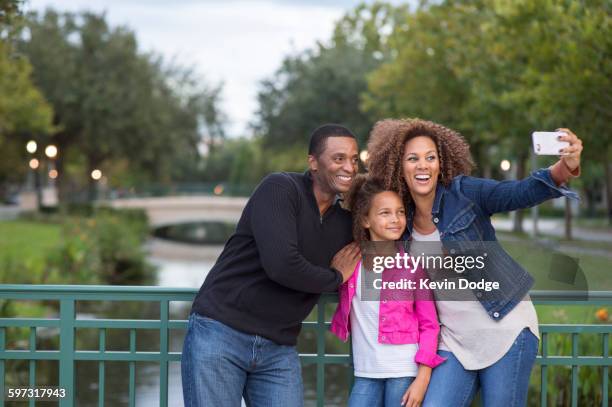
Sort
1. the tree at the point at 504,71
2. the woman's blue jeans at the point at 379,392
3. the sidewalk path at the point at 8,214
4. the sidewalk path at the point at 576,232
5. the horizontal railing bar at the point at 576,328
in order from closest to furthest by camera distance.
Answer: the woman's blue jeans at the point at 379,392
the horizontal railing bar at the point at 576,328
the tree at the point at 504,71
the sidewalk path at the point at 576,232
the sidewalk path at the point at 8,214

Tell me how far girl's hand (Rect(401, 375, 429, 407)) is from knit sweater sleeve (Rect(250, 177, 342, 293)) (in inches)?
22.0

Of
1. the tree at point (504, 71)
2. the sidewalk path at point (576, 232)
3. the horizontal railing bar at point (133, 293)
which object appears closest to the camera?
the horizontal railing bar at point (133, 293)

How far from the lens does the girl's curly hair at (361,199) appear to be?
12.9 feet

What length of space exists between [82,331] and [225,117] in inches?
1303

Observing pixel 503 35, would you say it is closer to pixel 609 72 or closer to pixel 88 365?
pixel 609 72

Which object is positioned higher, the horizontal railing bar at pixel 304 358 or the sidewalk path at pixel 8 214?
the horizontal railing bar at pixel 304 358

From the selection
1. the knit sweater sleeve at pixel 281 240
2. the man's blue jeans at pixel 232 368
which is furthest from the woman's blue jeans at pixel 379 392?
the knit sweater sleeve at pixel 281 240

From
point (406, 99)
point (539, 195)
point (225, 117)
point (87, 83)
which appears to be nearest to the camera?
point (539, 195)

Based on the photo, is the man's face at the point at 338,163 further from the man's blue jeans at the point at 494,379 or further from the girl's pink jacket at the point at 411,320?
the man's blue jeans at the point at 494,379

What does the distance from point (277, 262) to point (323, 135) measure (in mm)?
628

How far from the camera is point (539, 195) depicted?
3.64 m

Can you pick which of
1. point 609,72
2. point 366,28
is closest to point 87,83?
point 366,28

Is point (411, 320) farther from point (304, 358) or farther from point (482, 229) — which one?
point (304, 358)

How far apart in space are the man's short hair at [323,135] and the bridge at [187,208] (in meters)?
44.7
